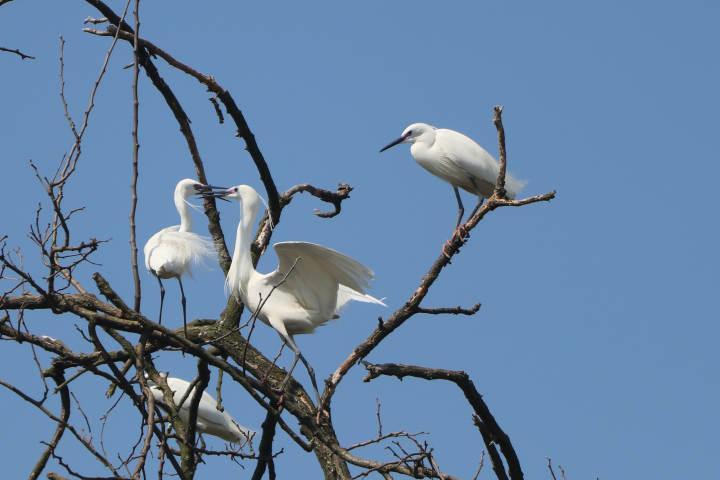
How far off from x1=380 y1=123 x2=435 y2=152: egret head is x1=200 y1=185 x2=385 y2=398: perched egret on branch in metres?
2.89

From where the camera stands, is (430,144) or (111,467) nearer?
(111,467)

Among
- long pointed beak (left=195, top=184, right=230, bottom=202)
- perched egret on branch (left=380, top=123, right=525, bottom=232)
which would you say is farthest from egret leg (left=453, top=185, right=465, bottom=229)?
long pointed beak (left=195, top=184, right=230, bottom=202)

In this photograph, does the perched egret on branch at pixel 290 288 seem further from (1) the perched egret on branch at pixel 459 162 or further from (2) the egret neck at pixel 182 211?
(1) the perched egret on branch at pixel 459 162

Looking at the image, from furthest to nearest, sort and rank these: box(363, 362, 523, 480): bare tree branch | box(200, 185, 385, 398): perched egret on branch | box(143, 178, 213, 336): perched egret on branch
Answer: box(143, 178, 213, 336): perched egret on branch → box(200, 185, 385, 398): perched egret on branch → box(363, 362, 523, 480): bare tree branch

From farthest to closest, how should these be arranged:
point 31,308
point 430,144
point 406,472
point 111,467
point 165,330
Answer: point 430,144 < point 31,308 < point 406,472 < point 165,330 < point 111,467

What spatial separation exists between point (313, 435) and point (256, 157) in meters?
2.39

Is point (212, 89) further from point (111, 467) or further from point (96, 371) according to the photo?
point (111, 467)

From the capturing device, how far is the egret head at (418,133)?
1014 cm

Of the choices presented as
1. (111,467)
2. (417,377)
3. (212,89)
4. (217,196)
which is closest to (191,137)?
(217,196)

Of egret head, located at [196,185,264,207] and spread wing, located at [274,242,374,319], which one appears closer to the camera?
spread wing, located at [274,242,374,319]

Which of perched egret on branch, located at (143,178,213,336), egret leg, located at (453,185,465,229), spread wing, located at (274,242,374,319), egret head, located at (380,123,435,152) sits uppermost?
egret head, located at (380,123,435,152)

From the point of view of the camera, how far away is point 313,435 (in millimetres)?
5832

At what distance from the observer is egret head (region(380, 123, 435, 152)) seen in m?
10.1

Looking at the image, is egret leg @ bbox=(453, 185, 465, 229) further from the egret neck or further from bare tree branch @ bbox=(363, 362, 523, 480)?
bare tree branch @ bbox=(363, 362, 523, 480)
